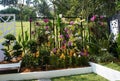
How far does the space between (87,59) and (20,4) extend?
415 cm

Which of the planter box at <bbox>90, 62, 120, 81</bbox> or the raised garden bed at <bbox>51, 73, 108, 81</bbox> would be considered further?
the raised garden bed at <bbox>51, 73, 108, 81</bbox>

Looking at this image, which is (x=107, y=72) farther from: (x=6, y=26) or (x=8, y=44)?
(x=6, y=26)

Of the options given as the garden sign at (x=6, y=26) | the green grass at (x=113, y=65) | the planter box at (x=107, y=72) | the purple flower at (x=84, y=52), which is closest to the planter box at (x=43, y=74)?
the planter box at (x=107, y=72)

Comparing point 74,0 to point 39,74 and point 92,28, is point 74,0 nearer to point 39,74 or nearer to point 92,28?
point 92,28

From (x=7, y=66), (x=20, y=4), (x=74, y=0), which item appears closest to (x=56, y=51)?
(x=7, y=66)

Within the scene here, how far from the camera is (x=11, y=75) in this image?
23.8 feet

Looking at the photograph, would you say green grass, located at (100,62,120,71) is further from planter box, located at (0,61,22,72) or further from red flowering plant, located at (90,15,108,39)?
planter box, located at (0,61,22,72)

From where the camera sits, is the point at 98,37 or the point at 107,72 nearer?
the point at 107,72

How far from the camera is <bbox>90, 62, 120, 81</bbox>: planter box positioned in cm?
667

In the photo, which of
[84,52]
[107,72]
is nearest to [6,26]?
[84,52]

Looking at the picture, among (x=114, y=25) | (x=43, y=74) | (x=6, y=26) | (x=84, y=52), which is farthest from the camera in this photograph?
(x=114, y=25)

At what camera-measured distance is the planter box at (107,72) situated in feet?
21.9

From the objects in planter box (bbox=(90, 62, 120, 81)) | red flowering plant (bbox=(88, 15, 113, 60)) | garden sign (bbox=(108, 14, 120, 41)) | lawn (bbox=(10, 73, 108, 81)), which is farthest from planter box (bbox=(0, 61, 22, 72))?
garden sign (bbox=(108, 14, 120, 41))

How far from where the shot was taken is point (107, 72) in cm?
701
